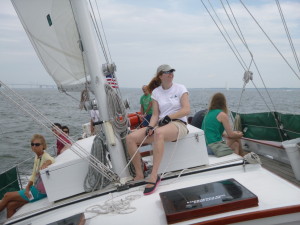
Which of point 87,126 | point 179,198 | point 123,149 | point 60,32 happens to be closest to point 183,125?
point 123,149

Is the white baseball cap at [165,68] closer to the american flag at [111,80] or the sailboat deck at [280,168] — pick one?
the american flag at [111,80]

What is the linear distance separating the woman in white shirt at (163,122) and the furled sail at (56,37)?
0.98m

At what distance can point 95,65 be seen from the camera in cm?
353

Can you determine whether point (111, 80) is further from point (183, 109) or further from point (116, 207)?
point (116, 207)

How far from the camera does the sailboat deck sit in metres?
4.29

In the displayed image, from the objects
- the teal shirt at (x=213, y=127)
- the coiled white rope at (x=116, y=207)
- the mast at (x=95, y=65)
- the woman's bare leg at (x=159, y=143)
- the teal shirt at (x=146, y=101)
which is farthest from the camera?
the teal shirt at (x=146, y=101)

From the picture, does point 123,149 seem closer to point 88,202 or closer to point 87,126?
point 88,202

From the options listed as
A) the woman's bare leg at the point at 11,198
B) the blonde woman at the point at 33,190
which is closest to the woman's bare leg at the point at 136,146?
the blonde woman at the point at 33,190

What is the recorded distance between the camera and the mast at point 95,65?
3428 millimetres

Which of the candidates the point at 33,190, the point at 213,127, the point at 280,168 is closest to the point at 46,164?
the point at 33,190

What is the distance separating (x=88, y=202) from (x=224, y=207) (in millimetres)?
1605

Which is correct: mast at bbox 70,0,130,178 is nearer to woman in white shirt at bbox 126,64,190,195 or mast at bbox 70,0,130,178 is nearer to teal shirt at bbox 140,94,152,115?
woman in white shirt at bbox 126,64,190,195

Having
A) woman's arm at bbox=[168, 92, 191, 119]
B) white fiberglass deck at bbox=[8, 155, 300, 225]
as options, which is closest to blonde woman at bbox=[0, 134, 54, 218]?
white fiberglass deck at bbox=[8, 155, 300, 225]

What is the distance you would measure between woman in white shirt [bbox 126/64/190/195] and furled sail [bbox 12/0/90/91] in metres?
0.98
